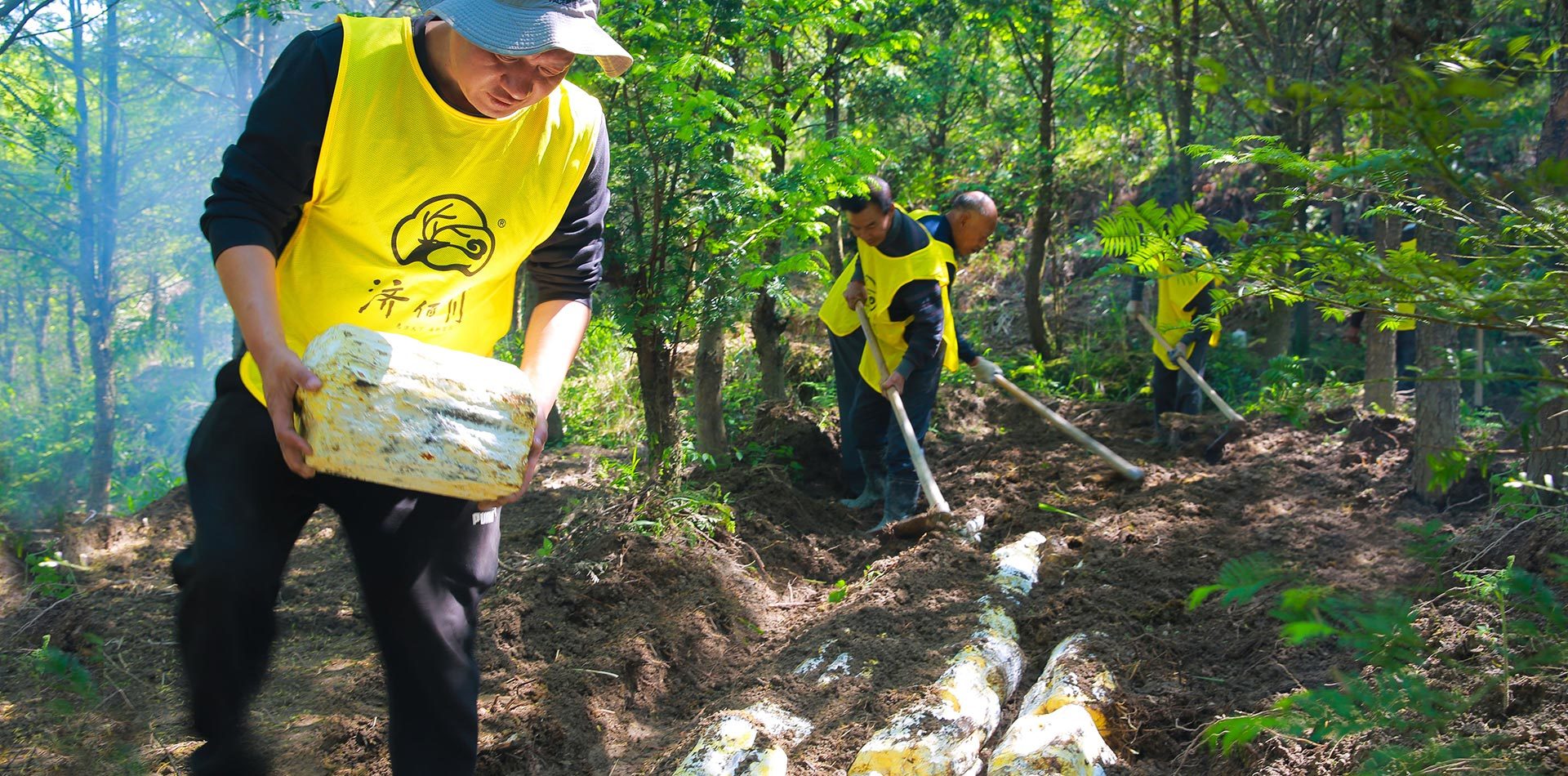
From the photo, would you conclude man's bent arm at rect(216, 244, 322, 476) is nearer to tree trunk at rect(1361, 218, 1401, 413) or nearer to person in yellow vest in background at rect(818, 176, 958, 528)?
person in yellow vest in background at rect(818, 176, 958, 528)

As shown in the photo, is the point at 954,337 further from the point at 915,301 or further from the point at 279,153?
the point at 279,153

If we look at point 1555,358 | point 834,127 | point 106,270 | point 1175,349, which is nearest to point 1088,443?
point 1175,349

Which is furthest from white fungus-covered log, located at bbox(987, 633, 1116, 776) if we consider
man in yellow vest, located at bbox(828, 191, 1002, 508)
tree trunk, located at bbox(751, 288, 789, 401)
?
tree trunk, located at bbox(751, 288, 789, 401)

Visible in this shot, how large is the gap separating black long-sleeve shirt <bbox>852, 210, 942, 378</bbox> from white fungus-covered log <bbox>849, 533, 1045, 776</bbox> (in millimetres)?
1894

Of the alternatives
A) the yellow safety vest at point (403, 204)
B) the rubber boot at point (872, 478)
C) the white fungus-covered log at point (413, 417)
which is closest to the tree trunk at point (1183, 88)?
the rubber boot at point (872, 478)

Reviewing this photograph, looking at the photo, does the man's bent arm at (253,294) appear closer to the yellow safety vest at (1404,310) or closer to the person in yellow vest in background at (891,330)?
the yellow safety vest at (1404,310)

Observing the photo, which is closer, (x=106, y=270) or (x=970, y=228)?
(x=970, y=228)

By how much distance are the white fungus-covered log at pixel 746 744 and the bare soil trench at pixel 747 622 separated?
0.28 feet

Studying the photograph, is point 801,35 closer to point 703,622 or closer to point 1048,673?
point 703,622

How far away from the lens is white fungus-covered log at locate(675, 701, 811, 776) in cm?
280

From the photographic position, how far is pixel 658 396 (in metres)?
5.31

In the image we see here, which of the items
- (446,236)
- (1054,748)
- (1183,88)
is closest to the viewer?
(446,236)

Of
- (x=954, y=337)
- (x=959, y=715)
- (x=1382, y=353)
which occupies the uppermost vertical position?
(x=954, y=337)

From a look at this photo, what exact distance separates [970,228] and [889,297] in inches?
29.7
